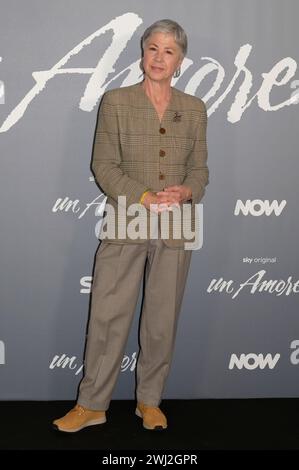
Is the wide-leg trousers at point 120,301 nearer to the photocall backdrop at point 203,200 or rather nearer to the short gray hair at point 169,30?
the photocall backdrop at point 203,200

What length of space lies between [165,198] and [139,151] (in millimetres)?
222

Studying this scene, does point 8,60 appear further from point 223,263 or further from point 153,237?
point 223,263

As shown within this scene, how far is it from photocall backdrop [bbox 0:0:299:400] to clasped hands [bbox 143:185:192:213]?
0.44 metres

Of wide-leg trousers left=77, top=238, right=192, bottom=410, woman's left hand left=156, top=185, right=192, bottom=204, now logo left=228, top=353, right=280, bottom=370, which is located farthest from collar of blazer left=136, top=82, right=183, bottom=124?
now logo left=228, top=353, right=280, bottom=370

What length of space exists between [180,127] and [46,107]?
2.09 ft

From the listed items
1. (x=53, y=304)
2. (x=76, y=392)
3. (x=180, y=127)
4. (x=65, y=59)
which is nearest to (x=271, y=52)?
(x=180, y=127)

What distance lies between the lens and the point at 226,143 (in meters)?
2.87

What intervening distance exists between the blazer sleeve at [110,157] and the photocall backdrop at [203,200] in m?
0.32

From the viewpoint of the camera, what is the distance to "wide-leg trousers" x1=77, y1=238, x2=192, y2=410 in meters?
2.55

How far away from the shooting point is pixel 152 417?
263 centimetres

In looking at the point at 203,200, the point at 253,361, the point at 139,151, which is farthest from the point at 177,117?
the point at 253,361

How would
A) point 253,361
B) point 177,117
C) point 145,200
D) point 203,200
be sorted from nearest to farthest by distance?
point 145,200
point 177,117
point 203,200
point 253,361

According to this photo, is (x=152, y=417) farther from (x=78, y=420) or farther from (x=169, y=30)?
(x=169, y=30)

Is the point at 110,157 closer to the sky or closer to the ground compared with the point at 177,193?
closer to the sky
